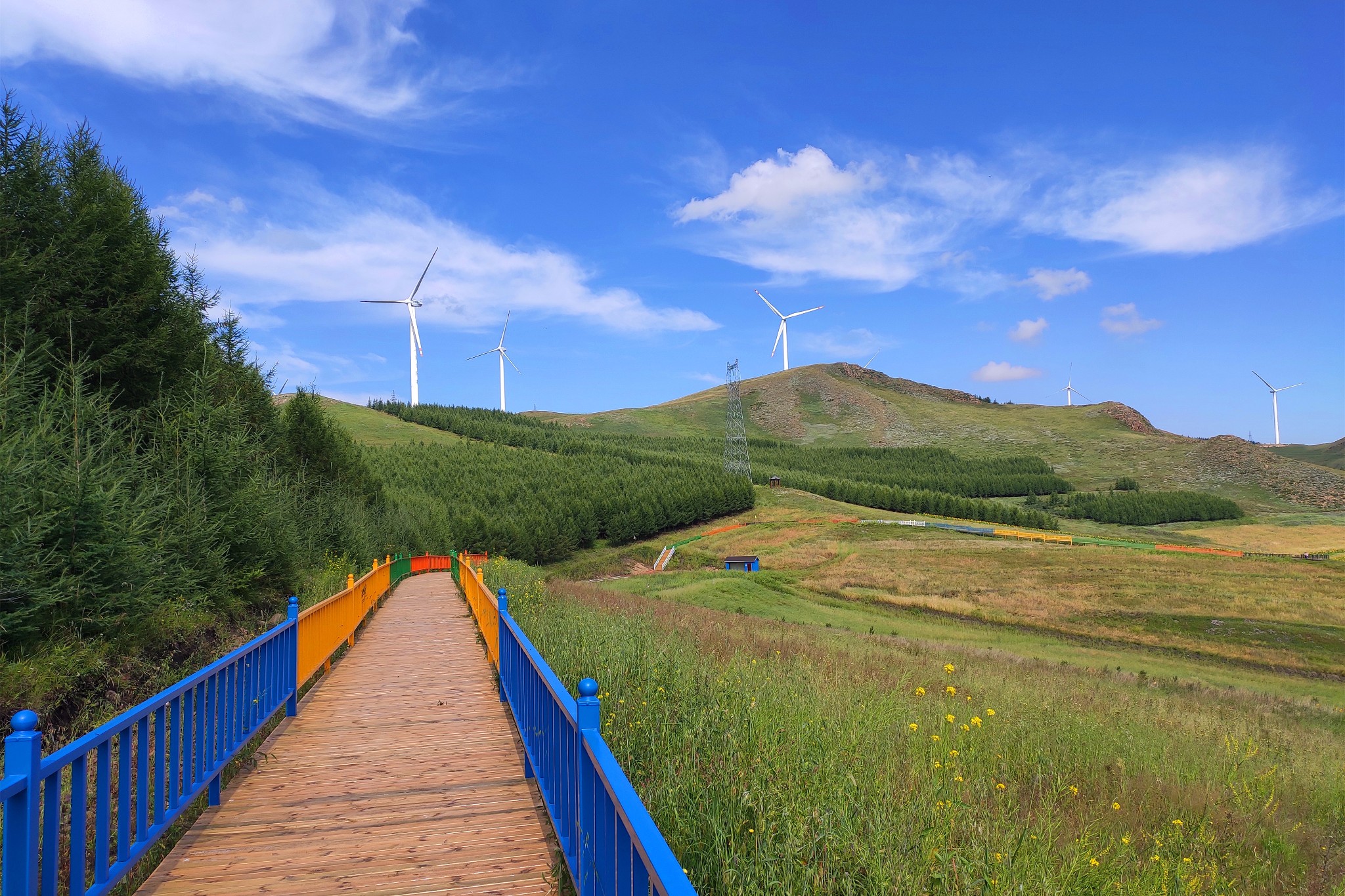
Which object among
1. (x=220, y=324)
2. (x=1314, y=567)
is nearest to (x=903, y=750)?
(x=220, y=324)

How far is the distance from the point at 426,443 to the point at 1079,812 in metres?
108

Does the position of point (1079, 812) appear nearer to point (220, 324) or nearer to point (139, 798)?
point (139, 798)

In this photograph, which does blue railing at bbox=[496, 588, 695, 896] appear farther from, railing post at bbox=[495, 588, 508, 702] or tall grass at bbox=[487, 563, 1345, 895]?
railing post at bbox=[495, 588, 508, 702]

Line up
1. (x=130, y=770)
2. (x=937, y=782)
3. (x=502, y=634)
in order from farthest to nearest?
(x=502, y=634) → (x=937, y=782) → (x=130, y=770)

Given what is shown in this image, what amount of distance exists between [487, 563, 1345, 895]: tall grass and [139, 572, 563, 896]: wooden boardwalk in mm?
990

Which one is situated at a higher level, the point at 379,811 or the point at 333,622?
the point at 333,622

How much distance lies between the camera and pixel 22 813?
299cm

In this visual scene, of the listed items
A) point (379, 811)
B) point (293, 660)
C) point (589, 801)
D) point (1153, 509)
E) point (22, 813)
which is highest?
point (22, 813)

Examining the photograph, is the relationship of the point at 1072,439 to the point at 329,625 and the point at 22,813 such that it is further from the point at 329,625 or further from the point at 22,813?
the point at 22,813

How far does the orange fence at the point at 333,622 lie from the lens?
28.6ft

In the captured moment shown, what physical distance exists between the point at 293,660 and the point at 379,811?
3.44 meters

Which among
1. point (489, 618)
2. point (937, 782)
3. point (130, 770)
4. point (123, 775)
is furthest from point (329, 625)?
point (937, 782)

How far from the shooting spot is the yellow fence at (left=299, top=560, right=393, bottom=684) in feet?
28.5

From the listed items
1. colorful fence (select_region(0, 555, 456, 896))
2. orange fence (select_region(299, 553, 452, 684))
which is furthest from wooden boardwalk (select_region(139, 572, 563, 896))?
orange fence (select_region(299, 553, 452, 684))
